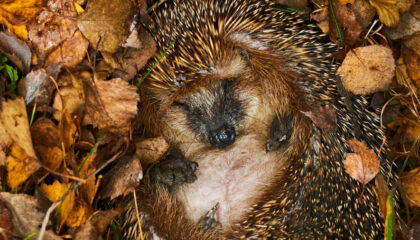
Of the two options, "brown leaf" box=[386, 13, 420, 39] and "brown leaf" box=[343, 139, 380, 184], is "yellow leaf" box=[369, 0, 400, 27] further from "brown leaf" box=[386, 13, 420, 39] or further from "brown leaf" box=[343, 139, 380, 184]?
"brown leaf" box=[343, 139, 380, 184]

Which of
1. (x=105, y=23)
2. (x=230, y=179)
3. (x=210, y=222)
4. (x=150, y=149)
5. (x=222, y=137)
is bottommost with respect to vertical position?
(x=210, y=222)

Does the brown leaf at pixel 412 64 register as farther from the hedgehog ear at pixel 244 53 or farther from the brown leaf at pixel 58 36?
the brown leaf at pixel 58 36

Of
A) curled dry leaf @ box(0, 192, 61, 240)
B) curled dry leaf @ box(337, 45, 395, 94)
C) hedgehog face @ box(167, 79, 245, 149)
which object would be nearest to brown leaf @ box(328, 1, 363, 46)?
curled dry leaf @ box(337, 45, 395, 94)

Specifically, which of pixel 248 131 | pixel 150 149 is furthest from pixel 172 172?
pixel 248 131

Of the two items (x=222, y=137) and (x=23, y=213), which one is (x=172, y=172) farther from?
(x=23, y=213)

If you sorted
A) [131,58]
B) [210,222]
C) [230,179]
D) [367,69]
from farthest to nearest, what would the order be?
1. [230,179]
2. [210,222]
3. [367,69]
4. [131,58]
